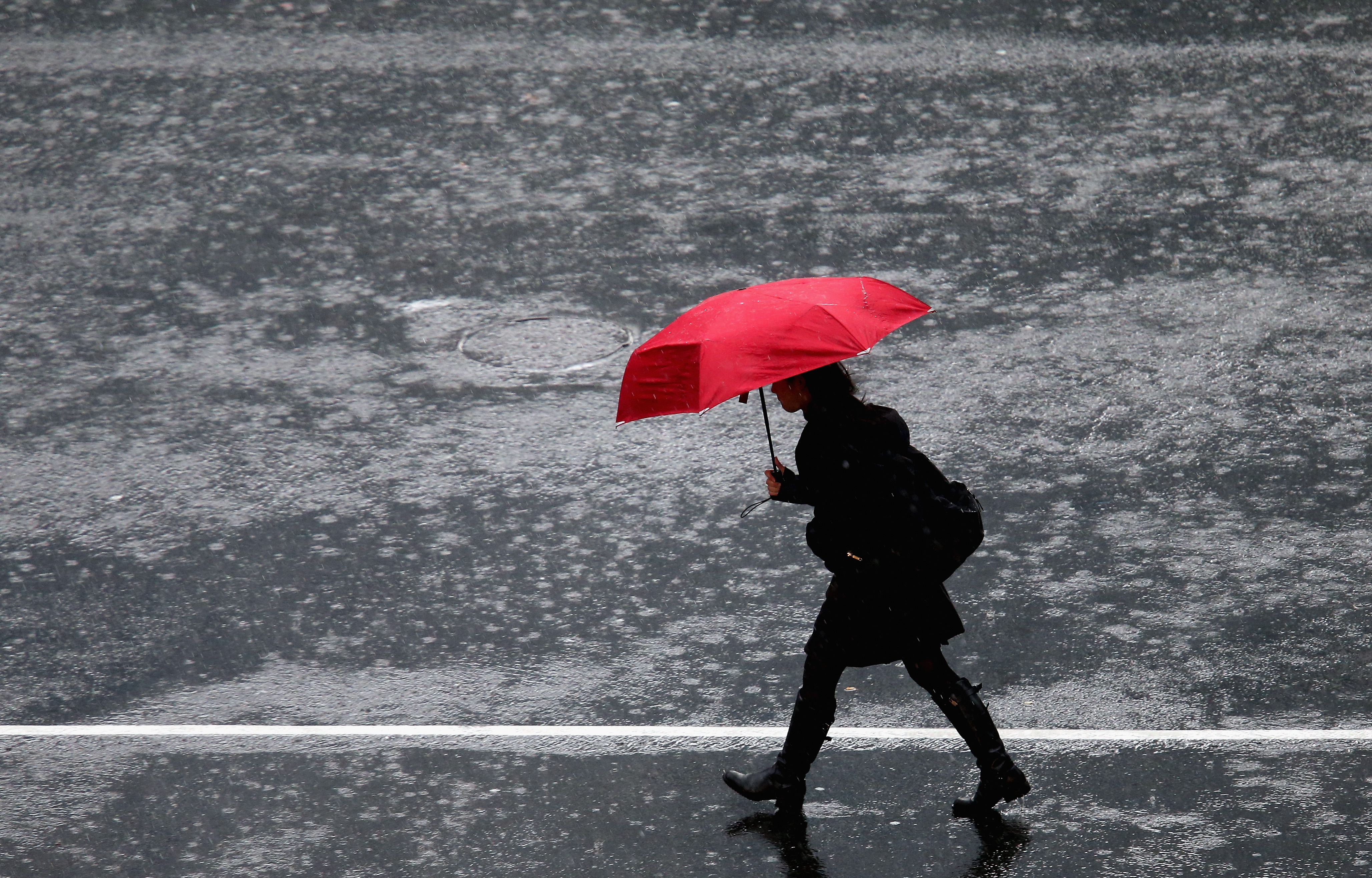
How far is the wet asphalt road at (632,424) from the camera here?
560 centimetres

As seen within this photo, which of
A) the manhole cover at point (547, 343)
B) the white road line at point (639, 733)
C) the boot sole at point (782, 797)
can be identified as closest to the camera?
the boot sole at point (782, 797)

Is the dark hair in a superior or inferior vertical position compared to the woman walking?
superior

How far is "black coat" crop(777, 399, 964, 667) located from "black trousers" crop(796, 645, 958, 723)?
0.15 feet

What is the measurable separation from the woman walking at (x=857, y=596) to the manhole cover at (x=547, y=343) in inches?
149

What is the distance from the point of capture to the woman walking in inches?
197

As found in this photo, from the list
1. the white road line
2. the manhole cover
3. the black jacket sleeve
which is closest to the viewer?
the black jacket sleeve

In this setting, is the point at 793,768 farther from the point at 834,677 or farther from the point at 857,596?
the point at 857,596

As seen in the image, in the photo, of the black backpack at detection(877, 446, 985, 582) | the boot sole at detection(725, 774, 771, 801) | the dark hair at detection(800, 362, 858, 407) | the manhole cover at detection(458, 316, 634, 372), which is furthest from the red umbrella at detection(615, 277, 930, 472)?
the manhole cover at detection(458, 316, 634, 372)

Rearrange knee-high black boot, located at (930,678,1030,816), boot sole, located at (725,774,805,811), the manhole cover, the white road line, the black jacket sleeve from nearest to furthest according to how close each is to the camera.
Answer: the black jacket sleeve < knee-high black boot, located at (930,678,1030,816) < boot sole, located at (725,774,805,811) < the white road line < the manhole cover

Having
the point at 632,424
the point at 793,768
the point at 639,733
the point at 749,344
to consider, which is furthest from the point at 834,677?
the point at 632,424

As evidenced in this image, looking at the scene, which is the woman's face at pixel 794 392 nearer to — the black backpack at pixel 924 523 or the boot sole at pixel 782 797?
the black backpack at pixel 924 523

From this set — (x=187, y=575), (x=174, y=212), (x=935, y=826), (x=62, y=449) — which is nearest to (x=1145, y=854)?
(x=935, y=826)

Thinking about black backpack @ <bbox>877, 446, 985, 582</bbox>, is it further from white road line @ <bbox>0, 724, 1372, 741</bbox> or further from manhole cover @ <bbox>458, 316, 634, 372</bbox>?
manhole cover @ <bbox>458, 316, 634, 372</bbox>

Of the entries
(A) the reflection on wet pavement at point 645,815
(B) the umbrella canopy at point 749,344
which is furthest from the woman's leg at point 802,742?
(B) the umbrella canopy at point 749,344
